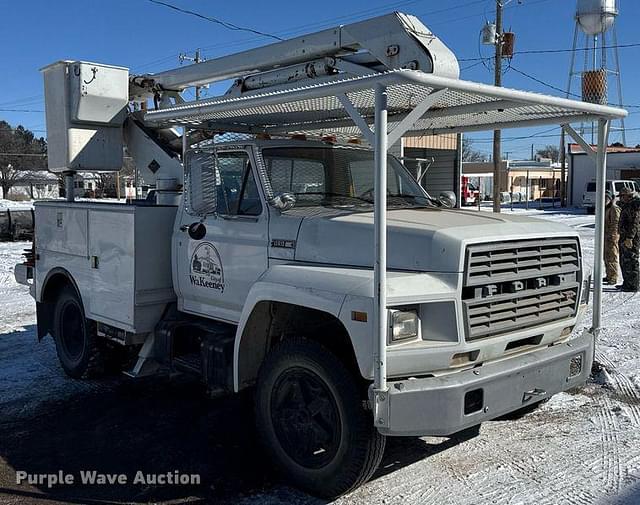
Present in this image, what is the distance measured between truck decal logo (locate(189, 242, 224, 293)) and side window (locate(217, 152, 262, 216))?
1.15 ft

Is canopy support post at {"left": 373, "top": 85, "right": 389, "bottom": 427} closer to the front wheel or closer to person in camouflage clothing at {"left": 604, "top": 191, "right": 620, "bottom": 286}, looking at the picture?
the front wheel

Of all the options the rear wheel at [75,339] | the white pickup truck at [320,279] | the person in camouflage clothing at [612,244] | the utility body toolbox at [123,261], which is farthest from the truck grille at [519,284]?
the person in camouflage clothing at [612,244]

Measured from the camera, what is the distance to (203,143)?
18.8 ft

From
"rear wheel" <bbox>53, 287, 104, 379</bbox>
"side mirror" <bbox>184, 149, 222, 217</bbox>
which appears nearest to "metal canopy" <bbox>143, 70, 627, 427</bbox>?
"side mirror" <bbox>184, 149, 222, 217</bbox>

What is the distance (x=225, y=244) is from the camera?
17.2 feet

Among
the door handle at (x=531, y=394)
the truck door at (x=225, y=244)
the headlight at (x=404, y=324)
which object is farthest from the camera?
the truck door at (x=225, y=244)

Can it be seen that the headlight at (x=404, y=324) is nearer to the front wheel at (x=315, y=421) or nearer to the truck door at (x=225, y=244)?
the front wheel at (x=315, y=421)

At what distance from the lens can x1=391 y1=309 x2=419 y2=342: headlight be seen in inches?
150

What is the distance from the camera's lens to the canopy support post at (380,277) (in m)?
3.61

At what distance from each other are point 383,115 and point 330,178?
68.7 inches

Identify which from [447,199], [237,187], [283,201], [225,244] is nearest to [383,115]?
[283,201]

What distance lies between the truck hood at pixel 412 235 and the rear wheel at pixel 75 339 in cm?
316

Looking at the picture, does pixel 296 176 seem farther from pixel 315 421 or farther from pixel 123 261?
pixel 315 421

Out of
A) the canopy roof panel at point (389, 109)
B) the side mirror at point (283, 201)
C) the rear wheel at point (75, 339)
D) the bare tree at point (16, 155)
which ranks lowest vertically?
the rear wheel at point (75, 339)
